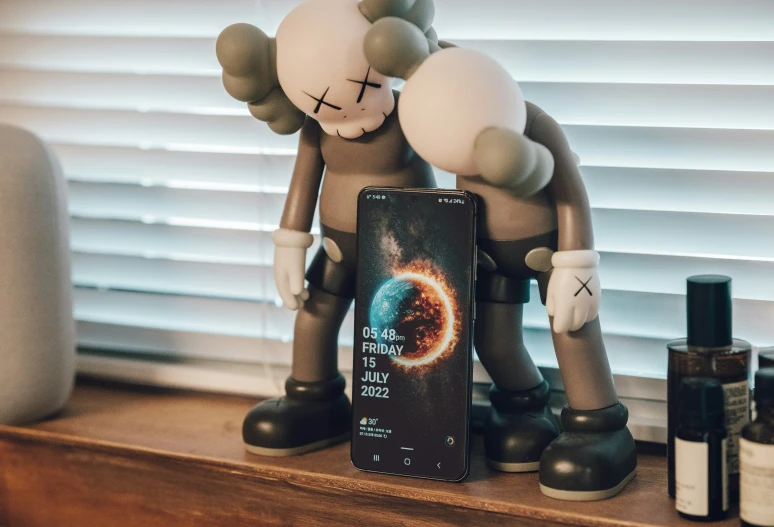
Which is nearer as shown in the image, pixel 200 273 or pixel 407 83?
pixel 407 83

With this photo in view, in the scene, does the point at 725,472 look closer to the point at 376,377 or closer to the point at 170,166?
the point at 376,377

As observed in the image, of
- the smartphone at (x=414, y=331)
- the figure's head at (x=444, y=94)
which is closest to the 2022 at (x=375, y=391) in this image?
the smartphone at (x=414, y=331)

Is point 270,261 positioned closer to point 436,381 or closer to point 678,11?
point 436,381

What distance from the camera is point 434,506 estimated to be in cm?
72

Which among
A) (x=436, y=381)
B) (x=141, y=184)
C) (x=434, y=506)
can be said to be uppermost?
(x=141, y=184)

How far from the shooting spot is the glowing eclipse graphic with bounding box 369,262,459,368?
0.72 metres

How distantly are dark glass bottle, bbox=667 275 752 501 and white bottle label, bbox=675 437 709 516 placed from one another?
0.10ft

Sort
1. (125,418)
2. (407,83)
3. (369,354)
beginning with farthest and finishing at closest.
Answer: (125,418), (369,354), (407,83)

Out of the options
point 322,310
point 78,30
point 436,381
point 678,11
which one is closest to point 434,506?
point 436,381

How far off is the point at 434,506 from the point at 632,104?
392mm

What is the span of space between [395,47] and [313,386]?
13.4 inches

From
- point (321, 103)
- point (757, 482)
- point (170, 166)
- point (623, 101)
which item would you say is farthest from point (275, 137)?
point (757, 482)

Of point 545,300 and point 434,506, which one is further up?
point 545,300

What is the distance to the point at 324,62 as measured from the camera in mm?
660
